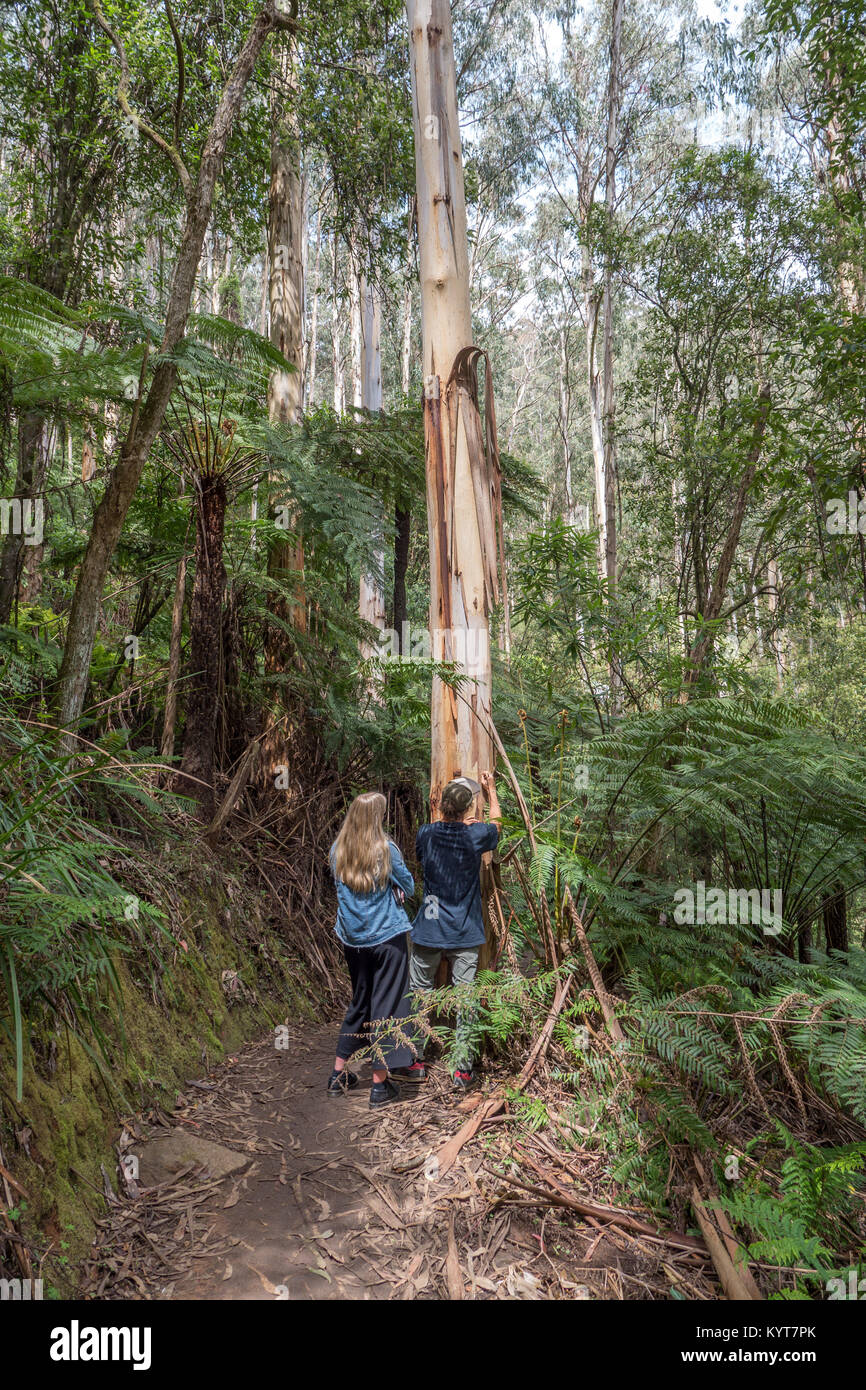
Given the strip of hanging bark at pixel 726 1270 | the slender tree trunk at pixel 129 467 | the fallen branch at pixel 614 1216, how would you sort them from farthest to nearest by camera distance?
the slender tree trunk at pixel 129 467 < the fallen branch at pixel 614 1216 < the strip of hanging bark at pixel 726 1270

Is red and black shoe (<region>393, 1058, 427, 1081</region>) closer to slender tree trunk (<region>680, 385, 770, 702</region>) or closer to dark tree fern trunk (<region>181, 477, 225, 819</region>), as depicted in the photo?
dark tree fern trunk (<region>181, 477, 225, 819</region>)

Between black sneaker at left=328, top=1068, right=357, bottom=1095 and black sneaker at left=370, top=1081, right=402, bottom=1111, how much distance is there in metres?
0.23

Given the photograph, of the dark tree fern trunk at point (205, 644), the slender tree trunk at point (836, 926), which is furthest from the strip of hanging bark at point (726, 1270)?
the dark tree fern trunk at point (205, 644)

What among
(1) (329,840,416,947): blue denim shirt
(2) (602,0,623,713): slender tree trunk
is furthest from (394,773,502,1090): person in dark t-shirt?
(2) (602,0,623,713): slender tree trunk

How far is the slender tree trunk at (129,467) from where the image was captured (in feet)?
11.2

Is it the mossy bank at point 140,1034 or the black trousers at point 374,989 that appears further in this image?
the black trousers at point 374,989

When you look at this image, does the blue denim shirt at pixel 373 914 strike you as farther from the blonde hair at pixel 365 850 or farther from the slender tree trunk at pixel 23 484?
the slender tree trunk at pixel 23 484

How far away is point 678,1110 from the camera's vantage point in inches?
98.5

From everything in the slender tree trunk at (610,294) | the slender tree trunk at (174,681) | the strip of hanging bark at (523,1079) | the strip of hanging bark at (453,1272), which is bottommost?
the strip of hanging bark at (453,1272)

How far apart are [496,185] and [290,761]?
21.1 metres

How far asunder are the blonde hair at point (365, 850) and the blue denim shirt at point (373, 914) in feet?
0.17

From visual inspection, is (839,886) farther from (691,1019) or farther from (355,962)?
(355,962)

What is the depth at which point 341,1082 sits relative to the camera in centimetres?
369

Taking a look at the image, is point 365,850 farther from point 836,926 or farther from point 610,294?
point 610,294
